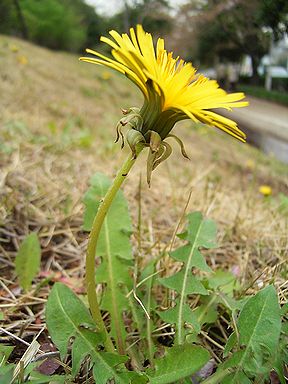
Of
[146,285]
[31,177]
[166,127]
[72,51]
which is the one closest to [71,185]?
[31,177]

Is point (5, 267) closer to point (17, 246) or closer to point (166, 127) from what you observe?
point (17, 246)

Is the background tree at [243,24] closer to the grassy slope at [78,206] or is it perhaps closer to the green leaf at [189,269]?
the grassy slope at [78,206]

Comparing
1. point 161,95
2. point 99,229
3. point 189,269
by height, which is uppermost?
point 161,95

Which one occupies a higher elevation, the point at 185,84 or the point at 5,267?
the point at 185,84

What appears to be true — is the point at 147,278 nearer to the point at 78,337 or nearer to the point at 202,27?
the point at 78,337

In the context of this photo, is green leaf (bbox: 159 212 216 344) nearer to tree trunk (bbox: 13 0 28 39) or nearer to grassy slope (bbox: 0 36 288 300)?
grassy slope (bbox: 0 36 288 300)

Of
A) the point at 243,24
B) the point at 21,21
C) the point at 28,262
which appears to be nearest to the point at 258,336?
the point at 28,262
